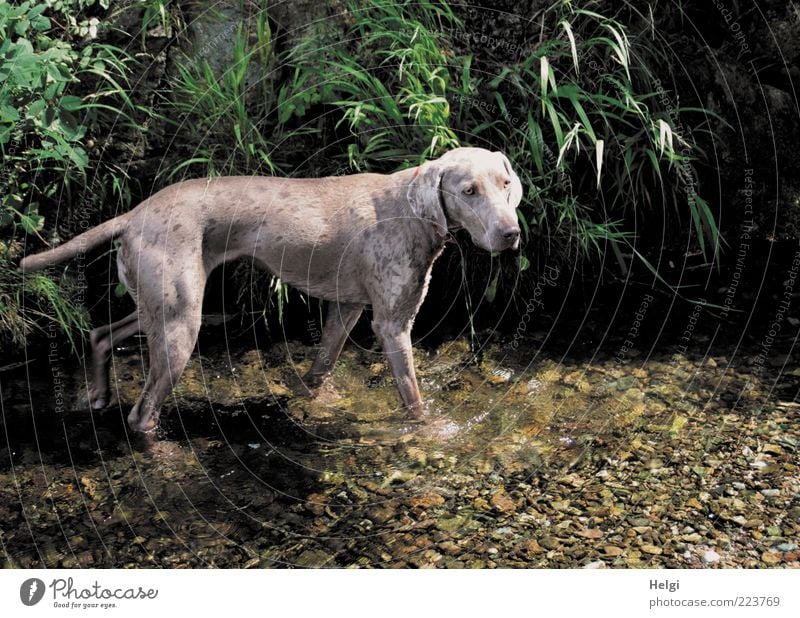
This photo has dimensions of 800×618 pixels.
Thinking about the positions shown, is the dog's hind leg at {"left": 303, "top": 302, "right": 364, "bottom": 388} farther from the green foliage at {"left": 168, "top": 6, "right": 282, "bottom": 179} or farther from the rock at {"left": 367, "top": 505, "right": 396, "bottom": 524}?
the rock at {"left": 367, "top": 505, "right": 396, "bottom": 524}

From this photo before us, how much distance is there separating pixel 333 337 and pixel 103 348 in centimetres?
144

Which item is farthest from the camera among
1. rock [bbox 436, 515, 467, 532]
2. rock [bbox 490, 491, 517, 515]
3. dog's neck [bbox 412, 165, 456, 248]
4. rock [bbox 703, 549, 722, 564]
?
dog's neck [bbox 412, 165, 456, 248]

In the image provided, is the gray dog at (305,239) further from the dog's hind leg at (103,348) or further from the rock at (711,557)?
the rock at (711,557)

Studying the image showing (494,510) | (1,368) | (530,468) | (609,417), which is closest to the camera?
(494,510)

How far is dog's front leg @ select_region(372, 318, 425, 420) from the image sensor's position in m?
5.65

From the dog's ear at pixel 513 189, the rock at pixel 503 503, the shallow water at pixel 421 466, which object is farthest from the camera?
the dog's ear at pixel 513 189

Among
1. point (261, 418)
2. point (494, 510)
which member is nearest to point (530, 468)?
point (494, 510)

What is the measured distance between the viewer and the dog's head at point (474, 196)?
195 inches

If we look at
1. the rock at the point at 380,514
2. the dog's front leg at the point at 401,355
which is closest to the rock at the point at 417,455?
the dog's front leg at the point at 401,355

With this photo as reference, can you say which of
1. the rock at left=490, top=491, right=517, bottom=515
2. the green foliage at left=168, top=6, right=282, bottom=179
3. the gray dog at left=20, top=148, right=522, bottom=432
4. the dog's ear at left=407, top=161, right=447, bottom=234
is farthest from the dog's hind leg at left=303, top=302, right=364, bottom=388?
the rock at left=490, top=491, right=517, bottom=515

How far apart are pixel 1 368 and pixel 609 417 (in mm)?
4018

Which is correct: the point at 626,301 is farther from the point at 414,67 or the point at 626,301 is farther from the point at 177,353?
the point at 177,353

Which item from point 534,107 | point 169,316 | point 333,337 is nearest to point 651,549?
point 333,337
